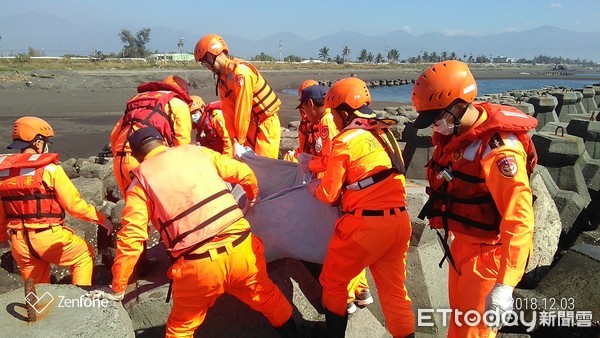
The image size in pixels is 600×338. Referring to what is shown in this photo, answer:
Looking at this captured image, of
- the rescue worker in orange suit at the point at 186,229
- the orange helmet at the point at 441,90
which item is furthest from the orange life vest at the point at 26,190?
the orange helmet at the point at 441,90

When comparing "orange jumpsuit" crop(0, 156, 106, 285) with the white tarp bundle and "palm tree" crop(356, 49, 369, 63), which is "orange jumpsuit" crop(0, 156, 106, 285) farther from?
"palm tree" crop(356, 49, 369, 63)

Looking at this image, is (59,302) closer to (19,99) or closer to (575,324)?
(575,324)

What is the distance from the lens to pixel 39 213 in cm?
403

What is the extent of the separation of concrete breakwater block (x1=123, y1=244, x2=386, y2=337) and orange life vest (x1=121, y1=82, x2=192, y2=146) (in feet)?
4.86

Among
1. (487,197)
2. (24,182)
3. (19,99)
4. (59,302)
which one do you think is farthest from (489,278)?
(19,99)

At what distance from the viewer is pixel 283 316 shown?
338 centimetres

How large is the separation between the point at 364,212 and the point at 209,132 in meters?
3.49

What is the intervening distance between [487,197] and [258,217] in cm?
179

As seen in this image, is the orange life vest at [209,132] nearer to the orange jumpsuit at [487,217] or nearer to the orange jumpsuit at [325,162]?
the orange jumpsuit at [325,162]

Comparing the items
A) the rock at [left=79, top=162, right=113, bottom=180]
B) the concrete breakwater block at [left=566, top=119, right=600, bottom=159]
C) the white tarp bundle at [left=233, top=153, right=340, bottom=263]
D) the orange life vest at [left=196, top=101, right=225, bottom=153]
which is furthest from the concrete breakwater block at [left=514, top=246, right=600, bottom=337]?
the rock at [left=79, top=162, right=113, bottom=180]

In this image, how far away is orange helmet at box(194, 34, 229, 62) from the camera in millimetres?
5102

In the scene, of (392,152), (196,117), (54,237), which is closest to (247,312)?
(392,152)

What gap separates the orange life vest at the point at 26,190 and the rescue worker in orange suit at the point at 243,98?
5.82 feet

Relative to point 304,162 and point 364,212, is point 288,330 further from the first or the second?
point 304,162
